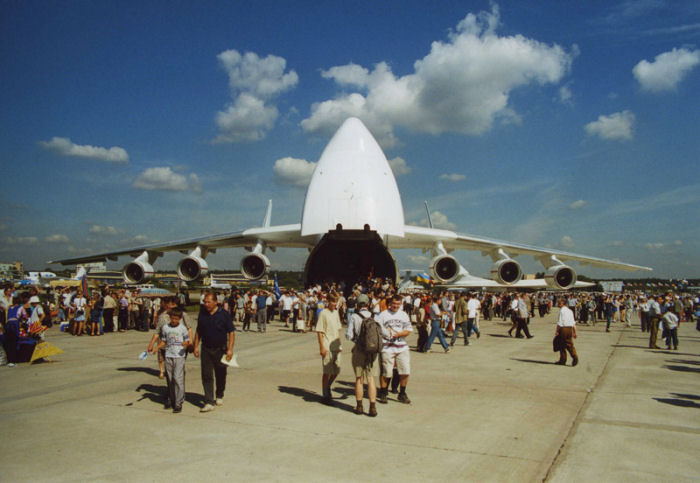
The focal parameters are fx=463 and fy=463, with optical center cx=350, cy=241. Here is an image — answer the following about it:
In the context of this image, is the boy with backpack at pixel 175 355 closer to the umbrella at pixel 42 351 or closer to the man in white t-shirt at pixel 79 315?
the umbrella at pixel 42 351

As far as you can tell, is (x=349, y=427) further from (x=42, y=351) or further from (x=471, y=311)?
(x=471, y=311)

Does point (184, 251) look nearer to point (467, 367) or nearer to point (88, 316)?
point (88, 316)

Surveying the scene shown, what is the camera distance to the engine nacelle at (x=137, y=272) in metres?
21.3

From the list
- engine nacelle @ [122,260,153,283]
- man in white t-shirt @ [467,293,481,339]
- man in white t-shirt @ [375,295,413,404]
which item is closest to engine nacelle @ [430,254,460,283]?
man in white t-shirt @ [467,293,481,339]

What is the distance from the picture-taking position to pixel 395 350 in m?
6.20

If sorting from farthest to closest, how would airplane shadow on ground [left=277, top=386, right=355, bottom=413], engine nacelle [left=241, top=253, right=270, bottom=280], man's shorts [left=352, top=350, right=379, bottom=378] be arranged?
1. engine nacelle [left=241, top=253, right=270, bottom=280]
2. airplane shadow on ground [left=277, top=386, right=355, bottom=413]
3. man's shorts [left=352, top=350, right=379, bottom=378]

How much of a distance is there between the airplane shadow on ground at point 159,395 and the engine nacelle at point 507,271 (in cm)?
1736

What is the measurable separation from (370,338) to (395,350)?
72 centimetres

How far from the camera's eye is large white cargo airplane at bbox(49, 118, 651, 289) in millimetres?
20297

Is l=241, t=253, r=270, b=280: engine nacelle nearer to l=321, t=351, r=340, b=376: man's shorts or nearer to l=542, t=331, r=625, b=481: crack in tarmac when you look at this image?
l=542, t=331, r=625, b=481: crack in tarmac

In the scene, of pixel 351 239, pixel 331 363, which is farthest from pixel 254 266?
pixel 331 363

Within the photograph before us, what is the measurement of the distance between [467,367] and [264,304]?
789 cm

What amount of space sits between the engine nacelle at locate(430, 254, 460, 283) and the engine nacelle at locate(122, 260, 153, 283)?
1309cm

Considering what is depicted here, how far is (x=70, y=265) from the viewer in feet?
76.7
